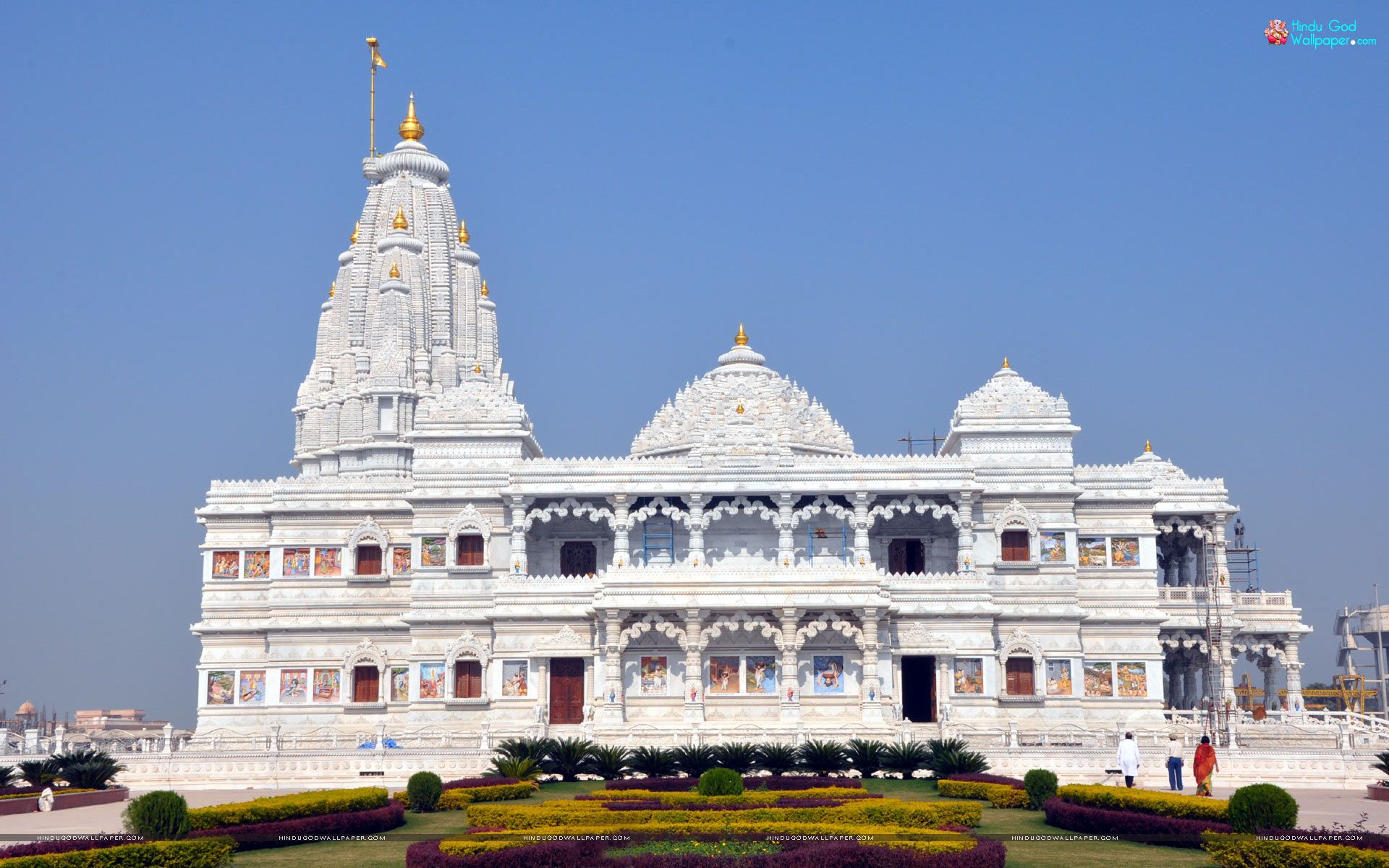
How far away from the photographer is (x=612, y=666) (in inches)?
1870

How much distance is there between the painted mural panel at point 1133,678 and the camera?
51656 mm

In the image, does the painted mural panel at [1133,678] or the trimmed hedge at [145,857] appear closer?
the trimmed hedge at [145,857]

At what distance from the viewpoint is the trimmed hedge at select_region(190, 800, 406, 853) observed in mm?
25109

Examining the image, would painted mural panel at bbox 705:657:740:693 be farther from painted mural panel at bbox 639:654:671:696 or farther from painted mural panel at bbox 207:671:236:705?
painted mural panel at bbox 207:671:236:705

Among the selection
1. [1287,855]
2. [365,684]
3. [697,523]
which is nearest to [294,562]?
[365,684]

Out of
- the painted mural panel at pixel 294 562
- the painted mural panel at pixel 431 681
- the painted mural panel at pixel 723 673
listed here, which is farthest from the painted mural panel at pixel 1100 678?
the painted mural panel at pixel 294 562

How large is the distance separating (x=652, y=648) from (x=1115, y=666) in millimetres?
15748

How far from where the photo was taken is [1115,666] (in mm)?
51844

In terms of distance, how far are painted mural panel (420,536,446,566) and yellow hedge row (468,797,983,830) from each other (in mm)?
26662

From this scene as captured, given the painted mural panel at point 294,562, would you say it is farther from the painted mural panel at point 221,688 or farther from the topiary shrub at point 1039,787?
the topiary shrub at point 1039,787

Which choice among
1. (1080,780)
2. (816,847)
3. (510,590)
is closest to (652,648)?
(510,590)

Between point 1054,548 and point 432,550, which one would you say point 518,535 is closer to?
point 432,550

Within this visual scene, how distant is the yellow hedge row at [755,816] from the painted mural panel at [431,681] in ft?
82.6

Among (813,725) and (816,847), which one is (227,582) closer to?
(813,725)
